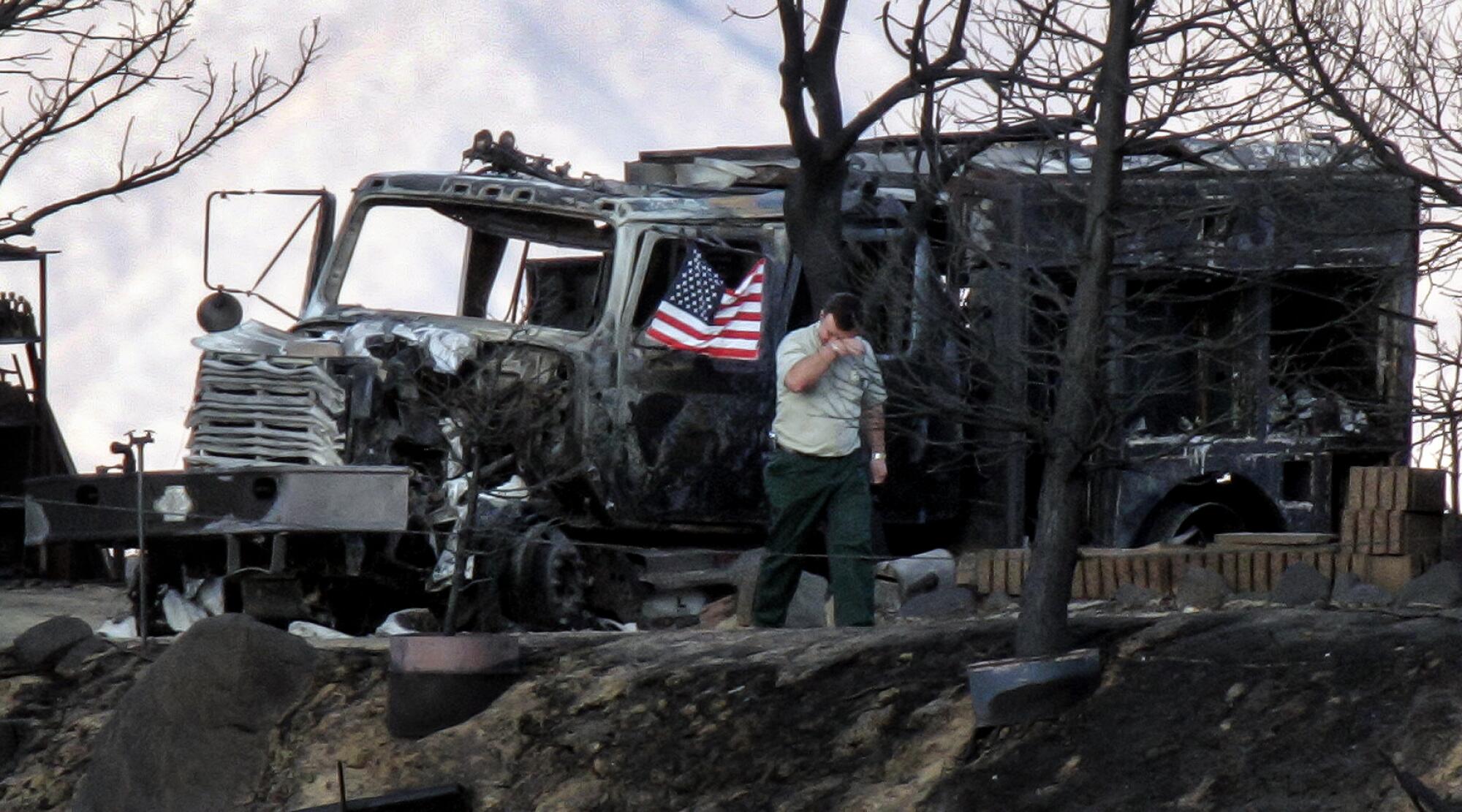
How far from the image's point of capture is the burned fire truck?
10695 mm

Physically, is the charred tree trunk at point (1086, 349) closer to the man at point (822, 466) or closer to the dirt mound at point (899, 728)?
the dirt mound at point (899, 728)

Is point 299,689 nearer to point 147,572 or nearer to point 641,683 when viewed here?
point 641,683

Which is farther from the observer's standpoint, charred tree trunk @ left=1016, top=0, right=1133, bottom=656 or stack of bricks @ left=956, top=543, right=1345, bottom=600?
stack of bricks @ left=956, top=543, right=1345, bottom=600

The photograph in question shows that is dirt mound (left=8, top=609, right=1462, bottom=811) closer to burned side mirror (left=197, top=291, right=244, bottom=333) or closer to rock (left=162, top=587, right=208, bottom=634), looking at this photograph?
rock (left=162, top=587, right=208, bottom=634)

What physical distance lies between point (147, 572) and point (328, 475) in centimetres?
127

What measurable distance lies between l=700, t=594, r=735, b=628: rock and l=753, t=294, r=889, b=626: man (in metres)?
1.56

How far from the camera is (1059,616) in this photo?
24.6 feet

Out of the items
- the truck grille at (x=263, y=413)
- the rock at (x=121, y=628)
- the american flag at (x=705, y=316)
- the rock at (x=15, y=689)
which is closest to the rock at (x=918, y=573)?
the american flag at (x=705, y=316)

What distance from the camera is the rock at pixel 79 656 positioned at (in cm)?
1024

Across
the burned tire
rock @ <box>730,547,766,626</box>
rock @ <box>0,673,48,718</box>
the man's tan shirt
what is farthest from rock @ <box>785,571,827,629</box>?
rock @ <box>0,673,48,718</box>

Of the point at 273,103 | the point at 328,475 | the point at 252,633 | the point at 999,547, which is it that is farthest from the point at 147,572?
the point at 999,547

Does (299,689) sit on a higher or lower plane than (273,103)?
lower

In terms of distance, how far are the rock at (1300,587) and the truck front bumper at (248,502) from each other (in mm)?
4194

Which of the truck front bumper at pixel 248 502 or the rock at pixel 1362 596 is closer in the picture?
the rock at pixel 1362 596
